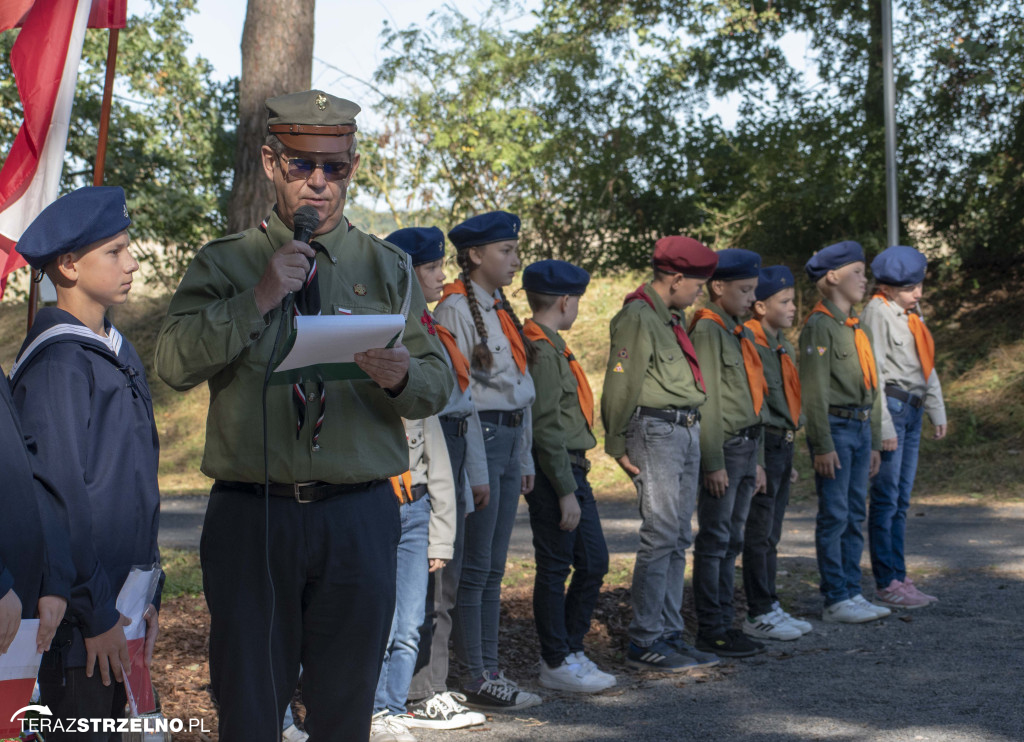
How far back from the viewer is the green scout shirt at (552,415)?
599 centimetres

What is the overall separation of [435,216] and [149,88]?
612 cm

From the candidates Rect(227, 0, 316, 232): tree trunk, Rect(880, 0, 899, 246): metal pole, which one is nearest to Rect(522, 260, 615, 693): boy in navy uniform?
Rect(227, 0, 316, 232): tree trunk

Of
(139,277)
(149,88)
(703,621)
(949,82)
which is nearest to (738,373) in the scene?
(703,621)

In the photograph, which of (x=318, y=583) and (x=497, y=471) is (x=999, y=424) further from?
(x=318, y=583)

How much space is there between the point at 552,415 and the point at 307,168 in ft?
10.1

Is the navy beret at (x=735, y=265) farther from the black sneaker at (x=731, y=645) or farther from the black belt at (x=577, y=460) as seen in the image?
the black sneaker at (x=731, y=645)

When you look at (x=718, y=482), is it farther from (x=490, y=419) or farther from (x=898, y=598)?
(x=898, y=598)

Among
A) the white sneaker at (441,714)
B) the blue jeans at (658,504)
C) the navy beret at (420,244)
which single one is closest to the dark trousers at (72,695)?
the white sneaker at (441,714)

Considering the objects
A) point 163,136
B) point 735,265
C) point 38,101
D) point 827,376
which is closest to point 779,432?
point 827,376

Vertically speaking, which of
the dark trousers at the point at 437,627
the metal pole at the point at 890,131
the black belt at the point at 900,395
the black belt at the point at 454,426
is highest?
the metal pole at the point at 890,131

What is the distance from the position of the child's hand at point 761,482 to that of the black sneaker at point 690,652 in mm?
1113

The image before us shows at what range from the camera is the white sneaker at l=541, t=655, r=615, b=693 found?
600 centimetres

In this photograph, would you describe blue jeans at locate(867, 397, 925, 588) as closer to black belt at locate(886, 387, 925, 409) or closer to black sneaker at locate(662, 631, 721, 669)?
black belt at locate(886, 387, 925, 409)

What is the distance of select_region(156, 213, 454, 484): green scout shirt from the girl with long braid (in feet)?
7.41
